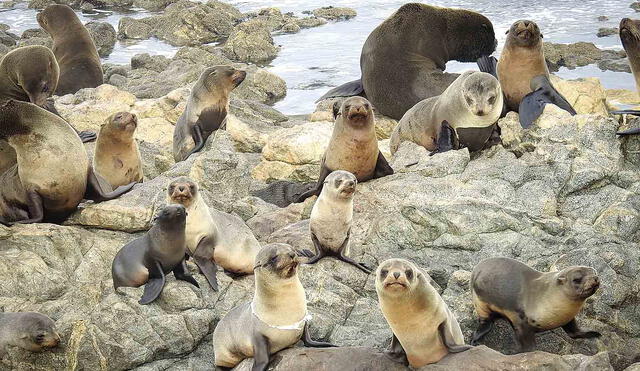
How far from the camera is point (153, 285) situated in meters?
5.80

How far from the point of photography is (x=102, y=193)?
735 centimetres

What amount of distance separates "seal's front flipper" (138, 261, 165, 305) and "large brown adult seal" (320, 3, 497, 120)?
5428mm

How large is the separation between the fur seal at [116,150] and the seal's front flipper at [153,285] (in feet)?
9.38

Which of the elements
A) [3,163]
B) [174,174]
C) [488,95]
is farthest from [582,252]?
[3,163]

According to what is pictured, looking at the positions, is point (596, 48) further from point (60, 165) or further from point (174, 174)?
point (60, 165)

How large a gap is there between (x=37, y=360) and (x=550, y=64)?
15.0 m

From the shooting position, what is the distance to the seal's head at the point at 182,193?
6.43 m

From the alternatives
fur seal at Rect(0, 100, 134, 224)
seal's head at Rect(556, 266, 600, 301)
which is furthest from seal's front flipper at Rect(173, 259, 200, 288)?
seal's head at Rect(556, 266, 600, 301)

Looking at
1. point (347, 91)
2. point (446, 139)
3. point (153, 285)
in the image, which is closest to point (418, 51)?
point (347, 91)

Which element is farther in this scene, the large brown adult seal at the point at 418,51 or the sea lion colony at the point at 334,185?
the large brown adult seal at the point at 418,51

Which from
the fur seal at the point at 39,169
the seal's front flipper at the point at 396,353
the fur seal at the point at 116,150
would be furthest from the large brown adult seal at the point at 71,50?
the seal's front flipper at the point at 396,353

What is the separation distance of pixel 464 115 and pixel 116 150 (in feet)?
11.2

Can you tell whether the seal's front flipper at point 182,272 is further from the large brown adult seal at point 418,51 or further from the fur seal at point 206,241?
the large brown adult seal at point 418,51

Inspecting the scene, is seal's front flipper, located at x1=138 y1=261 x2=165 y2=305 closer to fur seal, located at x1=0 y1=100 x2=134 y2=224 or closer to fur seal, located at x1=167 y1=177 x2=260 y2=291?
fur seal, located at x1=167 y1=177 x2=260 y2=291
